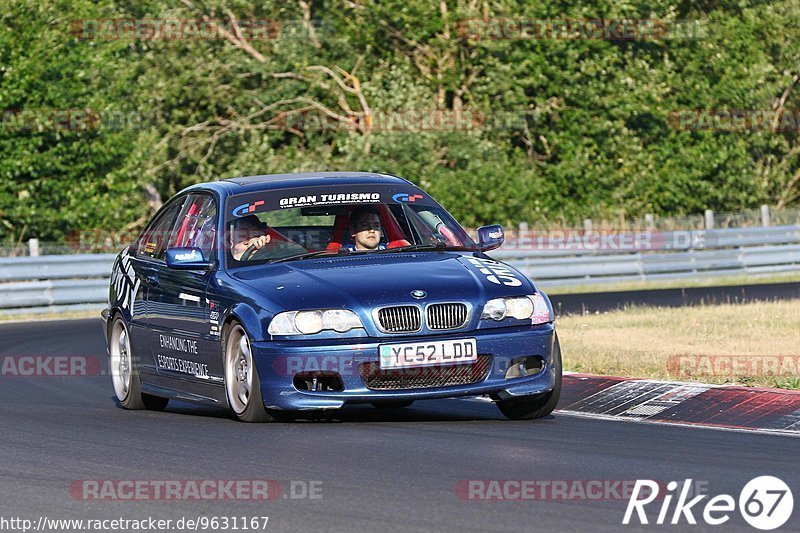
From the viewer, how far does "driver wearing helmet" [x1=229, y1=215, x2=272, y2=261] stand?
1010 cm

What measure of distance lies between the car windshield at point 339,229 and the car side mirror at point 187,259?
0.17 meters

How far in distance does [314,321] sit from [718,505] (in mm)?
3232

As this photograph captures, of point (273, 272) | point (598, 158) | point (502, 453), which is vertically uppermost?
point (273, 272)

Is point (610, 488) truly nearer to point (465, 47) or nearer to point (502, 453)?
point (502, 453)

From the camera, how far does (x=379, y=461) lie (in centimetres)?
773

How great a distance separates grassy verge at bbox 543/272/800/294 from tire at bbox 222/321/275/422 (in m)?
A: 18.8

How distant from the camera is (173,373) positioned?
10.5 m

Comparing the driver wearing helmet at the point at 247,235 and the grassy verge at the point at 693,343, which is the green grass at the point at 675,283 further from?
the driver wearing helmet at the point at 247,235

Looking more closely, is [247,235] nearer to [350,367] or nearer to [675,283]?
[350,367]

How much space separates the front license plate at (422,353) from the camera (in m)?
8.97

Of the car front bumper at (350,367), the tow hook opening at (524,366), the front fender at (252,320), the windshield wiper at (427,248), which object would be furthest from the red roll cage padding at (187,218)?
the tow hook opening at (524,366)

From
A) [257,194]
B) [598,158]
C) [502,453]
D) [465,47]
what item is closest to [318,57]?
[465,47]

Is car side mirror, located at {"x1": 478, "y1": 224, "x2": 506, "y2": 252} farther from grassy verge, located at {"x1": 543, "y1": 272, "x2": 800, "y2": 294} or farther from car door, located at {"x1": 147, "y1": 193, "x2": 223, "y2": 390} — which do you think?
grassy verge, located at {"x1": 543, "y1": 272, "x2": 800, "y2": 294}

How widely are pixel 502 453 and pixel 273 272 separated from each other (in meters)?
2.32
